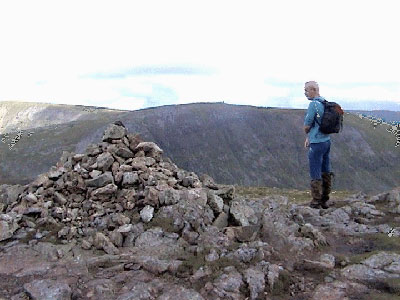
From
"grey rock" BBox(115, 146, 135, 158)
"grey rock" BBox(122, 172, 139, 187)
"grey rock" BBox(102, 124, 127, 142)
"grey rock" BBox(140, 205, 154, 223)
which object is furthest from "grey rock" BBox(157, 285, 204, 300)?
"grey rock" BBox(102, 124, 127, 142)

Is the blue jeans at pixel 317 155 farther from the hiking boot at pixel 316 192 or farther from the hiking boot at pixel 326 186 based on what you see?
the hiking boot at pixel 326 186

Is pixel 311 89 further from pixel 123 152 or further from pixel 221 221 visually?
pixel 123 152

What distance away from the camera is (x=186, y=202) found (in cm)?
1160

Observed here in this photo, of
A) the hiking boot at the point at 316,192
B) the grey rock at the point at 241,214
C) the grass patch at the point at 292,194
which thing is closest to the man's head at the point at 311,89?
the hiking boot at the point at 316,192

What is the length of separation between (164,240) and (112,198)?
239cm

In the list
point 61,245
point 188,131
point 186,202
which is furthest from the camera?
point 188,131

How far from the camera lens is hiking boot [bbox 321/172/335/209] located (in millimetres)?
14570

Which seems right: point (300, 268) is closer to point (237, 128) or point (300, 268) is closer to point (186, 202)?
point (186, 202)

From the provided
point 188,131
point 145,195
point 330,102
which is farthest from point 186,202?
point 188,131

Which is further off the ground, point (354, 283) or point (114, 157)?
point (114, 157)

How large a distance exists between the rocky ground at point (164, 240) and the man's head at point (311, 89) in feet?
13.0

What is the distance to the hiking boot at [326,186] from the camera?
14.6 m

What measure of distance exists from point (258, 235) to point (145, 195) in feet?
11.0

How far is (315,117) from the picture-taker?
13297 millimetres
